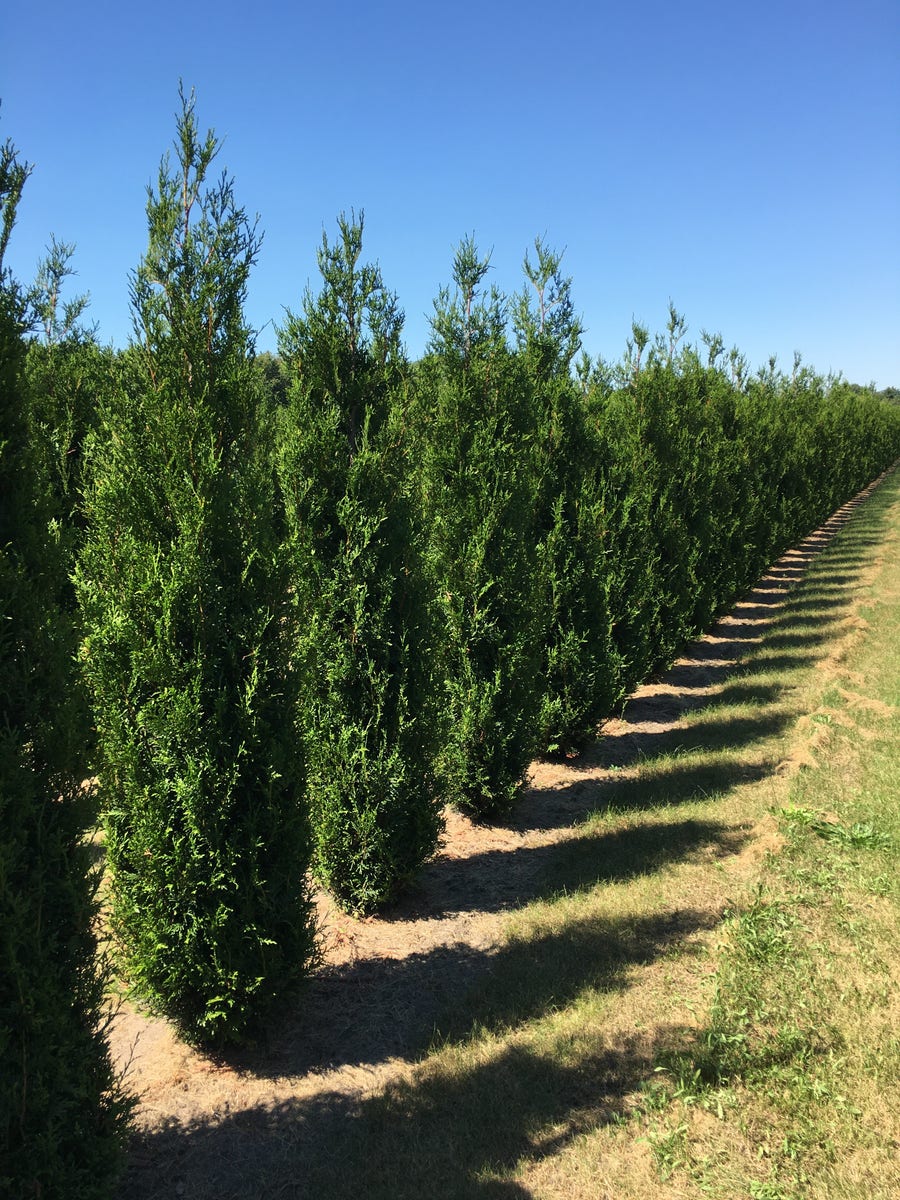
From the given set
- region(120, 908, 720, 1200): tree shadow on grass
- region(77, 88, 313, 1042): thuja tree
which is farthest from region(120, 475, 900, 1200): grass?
region(77, 88, 313, 1042): thuja tree

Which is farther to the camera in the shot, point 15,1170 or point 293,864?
point 293,864

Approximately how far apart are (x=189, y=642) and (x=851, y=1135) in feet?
12.9

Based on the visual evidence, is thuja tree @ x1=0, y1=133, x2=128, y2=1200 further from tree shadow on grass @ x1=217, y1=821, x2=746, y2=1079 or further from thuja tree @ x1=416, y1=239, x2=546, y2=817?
thuja tree @ x1=416, y1=239, x2=546, y2=817

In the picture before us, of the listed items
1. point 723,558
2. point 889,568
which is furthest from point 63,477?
point 889,568

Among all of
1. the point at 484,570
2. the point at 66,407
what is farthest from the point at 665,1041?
the point at 66,407

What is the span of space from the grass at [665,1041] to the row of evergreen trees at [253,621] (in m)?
0.94

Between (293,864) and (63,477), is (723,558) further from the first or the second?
(293,864)

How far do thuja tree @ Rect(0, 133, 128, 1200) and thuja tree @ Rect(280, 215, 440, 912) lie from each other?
8.22 ft

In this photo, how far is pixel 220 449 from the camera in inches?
163

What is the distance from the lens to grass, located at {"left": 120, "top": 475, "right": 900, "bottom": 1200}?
10.7 ft

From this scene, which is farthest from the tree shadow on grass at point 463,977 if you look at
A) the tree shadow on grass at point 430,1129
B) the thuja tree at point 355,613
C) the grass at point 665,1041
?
the thuja tree at point 355,613

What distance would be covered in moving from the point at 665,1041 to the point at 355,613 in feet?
10.8

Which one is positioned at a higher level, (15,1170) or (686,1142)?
(15,1170)

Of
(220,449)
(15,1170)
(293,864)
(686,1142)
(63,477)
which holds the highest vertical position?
(63,477)
